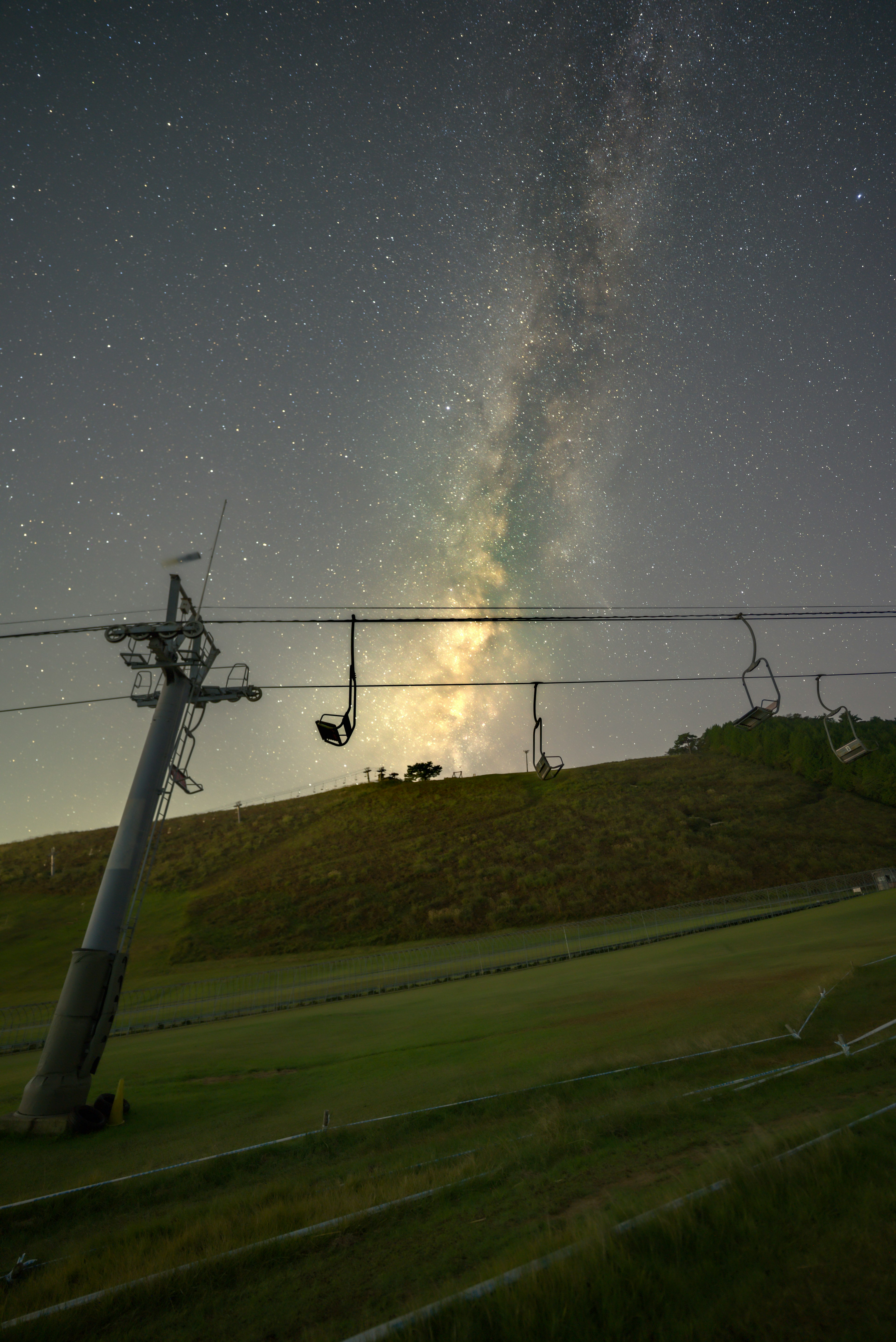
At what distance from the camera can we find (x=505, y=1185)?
663 cm

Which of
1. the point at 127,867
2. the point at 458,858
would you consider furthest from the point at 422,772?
the point at 127,867

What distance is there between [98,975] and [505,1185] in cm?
876

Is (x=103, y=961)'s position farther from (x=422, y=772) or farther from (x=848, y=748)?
(x=422, y=772)

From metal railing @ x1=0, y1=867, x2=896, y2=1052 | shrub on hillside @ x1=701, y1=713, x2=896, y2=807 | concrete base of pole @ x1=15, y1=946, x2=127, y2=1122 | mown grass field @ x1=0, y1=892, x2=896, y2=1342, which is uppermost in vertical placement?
shrub on hillside @ x1=701, y1=713, x2=896, y2=807

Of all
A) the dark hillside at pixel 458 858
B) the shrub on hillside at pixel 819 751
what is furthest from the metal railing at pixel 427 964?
the shrub on hillside at pixel 819 751

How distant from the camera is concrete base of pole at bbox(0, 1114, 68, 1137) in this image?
1070 cm

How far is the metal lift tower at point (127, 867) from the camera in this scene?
11.2 m

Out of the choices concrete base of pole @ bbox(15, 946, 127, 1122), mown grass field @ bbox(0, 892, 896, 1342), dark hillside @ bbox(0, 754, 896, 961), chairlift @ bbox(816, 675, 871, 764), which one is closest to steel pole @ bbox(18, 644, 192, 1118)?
concrete base of pole @ bbox(15, 946, 127, 1122)

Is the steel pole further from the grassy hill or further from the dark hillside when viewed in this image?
the dark hillside

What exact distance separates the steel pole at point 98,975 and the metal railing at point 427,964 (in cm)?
1935

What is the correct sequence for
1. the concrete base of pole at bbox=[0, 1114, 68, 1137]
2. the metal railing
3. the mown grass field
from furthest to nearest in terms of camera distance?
the metal railing, the concrete base of pole at bbox=[0, 1114, 68, 1137], the mown grass field

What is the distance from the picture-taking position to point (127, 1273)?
5430mm

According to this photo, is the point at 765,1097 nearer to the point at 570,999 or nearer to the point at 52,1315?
the point at 52,1315

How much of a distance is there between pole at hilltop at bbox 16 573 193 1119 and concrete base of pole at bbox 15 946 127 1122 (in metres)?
0.01
